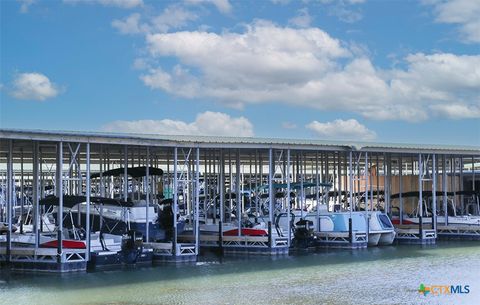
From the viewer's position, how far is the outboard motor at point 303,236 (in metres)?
34.7

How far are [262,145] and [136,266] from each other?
8.17 metres

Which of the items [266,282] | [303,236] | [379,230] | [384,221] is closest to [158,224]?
[303,236]

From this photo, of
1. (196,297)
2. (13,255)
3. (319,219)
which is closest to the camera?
(196,297)

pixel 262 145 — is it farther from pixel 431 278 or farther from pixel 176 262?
pixel 431 278

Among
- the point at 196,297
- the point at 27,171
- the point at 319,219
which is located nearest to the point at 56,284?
the point at 196,297

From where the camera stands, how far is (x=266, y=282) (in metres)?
24.6

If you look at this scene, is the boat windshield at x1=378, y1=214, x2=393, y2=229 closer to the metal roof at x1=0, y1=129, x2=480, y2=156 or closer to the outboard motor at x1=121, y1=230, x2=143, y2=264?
the metal roof at x1=0, y1=129, x2=480, y2=156

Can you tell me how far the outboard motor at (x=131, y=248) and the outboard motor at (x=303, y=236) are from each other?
8.72m

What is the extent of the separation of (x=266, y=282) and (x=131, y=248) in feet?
21.1

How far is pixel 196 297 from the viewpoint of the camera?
21656 mm

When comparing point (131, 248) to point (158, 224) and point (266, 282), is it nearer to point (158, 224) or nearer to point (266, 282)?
point (158, 224)

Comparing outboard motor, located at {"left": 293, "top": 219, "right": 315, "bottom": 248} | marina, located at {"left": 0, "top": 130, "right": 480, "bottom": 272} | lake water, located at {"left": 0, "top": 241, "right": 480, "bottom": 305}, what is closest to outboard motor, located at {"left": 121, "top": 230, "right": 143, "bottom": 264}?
marina, located at {"left": 0, "top": 130, "right": 480, "bottom": 272}

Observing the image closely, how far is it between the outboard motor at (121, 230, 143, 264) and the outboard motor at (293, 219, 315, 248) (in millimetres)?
8722

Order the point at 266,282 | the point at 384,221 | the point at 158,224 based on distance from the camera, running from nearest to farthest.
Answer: the point at 266,282, the point at 158,224, the point at 384,221
